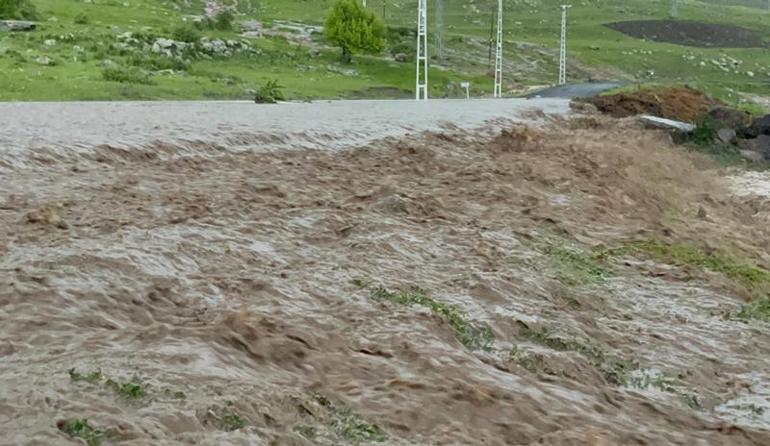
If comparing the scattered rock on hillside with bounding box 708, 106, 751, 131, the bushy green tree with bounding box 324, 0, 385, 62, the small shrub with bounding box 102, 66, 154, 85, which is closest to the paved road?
the scattered rock on hillside with bounding box 708, 106, 751, 131

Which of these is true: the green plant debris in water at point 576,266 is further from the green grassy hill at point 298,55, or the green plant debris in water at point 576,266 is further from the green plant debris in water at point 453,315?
the green grassy hill at point 298,55

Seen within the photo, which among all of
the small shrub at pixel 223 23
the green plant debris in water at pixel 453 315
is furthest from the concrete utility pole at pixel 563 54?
the green plant debris in water at pixel 453 315

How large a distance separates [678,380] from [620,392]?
94 cm

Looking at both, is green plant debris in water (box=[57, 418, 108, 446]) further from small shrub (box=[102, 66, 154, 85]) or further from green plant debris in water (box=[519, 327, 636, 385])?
small shrub (box=[102, 66, 154, 85])

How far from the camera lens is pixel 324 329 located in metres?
8.22

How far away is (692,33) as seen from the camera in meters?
122

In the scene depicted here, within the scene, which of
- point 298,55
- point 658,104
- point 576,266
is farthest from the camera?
point 298,55

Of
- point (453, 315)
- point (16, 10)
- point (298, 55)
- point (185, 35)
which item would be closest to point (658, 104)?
point (298, 55)

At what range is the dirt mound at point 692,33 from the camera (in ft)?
383

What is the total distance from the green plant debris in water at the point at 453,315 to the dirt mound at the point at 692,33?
111301 millimetres

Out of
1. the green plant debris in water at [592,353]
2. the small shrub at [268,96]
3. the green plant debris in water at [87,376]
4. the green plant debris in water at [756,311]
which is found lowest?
the small shrub at [268,96]

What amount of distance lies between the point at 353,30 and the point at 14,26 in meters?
Answer: 22.3

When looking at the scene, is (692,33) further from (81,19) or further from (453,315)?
(453,315)

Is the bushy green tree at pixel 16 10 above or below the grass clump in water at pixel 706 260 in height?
above
